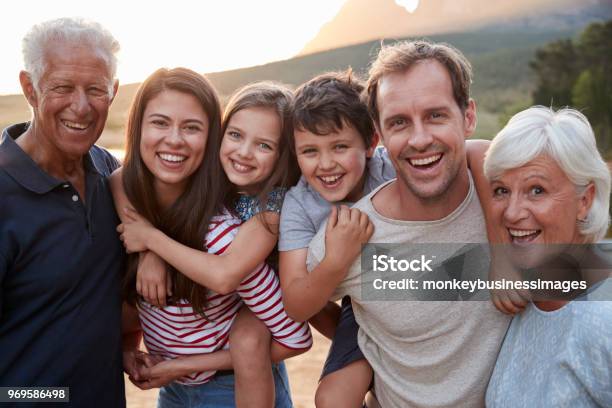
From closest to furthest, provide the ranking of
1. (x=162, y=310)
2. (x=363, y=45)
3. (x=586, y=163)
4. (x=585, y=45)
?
(x=586, y=163) < (x=162, y=310) < (x=363, y=45) < (x=585, y=45)

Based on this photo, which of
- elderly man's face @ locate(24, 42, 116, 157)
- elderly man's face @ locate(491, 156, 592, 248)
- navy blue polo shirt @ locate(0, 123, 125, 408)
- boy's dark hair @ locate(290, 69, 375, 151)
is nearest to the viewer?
elderly man's face @ locate(491, 156, 592, 248)

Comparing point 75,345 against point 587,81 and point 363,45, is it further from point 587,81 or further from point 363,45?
point 587,81

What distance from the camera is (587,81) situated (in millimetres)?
31875

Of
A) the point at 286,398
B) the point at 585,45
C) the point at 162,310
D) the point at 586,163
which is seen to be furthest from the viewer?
the point at 585,45

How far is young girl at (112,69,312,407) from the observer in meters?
2.65

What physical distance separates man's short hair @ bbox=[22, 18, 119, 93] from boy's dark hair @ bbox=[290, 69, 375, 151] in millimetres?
837

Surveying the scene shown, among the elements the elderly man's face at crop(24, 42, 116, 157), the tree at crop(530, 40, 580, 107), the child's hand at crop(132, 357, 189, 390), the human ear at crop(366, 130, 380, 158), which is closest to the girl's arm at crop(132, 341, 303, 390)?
the child's hand at crop(132, 357, 189, 390)

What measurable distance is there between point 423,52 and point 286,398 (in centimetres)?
165

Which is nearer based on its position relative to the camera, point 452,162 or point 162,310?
point 452,162

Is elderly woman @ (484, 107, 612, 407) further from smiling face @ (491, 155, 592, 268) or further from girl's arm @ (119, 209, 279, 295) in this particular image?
girl's arm @ (119, 209, 279, 295)

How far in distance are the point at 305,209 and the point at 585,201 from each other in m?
1.11

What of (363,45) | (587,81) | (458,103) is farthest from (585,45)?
(458,103)

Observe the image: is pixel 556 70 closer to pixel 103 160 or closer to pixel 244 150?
pixel 244 150

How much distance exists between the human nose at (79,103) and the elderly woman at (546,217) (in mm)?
1500
